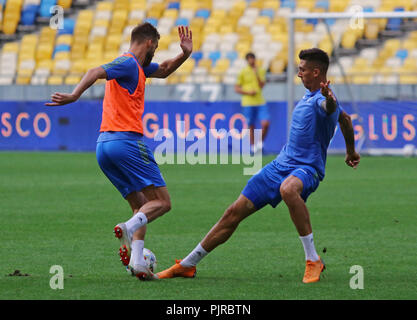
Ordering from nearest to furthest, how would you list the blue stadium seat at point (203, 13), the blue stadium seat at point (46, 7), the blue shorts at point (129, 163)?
the blue shorts at point (129, 163), the blue stadium seat at point (203, 13), the blue stadium seat at point (46, 7)

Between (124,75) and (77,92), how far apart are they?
66 cm

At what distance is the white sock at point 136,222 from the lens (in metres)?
7.10

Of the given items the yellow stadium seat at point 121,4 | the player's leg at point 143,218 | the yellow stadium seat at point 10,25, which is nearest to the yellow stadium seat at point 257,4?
the yellow stadium seat at point 121,4

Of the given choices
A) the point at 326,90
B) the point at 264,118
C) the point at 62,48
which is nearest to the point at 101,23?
the point at 62,48

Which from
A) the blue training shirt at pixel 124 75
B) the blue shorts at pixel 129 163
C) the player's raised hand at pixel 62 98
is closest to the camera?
the player's raised hand at pixel 62 98

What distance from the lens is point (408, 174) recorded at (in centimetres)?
1638

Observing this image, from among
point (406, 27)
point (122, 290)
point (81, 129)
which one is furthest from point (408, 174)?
point (122, 290)

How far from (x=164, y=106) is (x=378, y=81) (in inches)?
194

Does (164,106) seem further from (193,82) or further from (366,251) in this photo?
(366,251)

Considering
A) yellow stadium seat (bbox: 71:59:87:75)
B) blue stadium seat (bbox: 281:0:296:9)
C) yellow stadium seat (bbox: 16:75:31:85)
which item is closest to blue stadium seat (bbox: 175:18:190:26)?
blue stadium seat (bbox: 281:0:296:9)

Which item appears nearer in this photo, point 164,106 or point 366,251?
point 366,251

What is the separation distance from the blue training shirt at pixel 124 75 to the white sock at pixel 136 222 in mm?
630

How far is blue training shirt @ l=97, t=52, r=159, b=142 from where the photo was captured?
23.4ft

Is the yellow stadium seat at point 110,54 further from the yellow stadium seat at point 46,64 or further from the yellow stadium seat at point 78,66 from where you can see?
the yellow stadium seat at point 46,64
